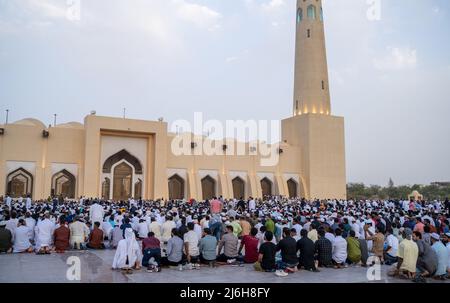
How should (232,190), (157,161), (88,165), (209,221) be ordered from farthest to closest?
1. (232,190)
2. (157,161)
3. (88,165)
4. (209,221)

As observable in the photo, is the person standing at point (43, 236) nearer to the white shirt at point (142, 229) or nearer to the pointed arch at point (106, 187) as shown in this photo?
the white shirt at point (142, 229)

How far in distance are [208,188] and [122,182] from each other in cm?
636

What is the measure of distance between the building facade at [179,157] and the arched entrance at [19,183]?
0.06 meters

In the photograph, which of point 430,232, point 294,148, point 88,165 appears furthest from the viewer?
point 294,148

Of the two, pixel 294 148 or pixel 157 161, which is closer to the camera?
pixel 157 161

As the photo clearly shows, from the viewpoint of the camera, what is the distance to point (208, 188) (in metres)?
30.0

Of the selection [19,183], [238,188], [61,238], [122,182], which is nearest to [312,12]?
[238,188]

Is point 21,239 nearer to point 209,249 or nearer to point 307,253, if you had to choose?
point 209,249

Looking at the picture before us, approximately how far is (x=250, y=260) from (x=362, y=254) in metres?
2.16

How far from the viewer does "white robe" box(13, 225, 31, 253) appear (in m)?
9.11

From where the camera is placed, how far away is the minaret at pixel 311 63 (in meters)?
32.5
